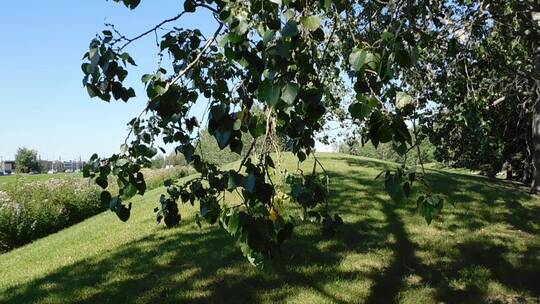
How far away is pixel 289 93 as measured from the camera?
1686mm

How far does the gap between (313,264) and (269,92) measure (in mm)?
5372

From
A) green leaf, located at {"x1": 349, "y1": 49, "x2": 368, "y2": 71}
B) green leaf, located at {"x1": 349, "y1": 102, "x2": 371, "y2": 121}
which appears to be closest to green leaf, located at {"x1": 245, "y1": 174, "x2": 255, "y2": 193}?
green leaf, located at {"x1": 349, "y1": 102, "x2": 371, "y2": 121}

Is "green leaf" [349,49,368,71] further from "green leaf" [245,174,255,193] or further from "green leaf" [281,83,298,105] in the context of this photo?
"green leaf" [245,174,255,193]

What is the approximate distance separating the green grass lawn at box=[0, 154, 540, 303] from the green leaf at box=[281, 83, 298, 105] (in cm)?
439

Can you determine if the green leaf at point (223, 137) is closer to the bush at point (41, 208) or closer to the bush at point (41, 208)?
the bush at point (41, 208)

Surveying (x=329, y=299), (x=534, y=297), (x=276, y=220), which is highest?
(x=276, y=220)

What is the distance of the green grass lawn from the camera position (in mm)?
5938

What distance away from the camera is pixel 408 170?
2596mm

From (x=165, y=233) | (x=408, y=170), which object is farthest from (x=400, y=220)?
(x=408, y=170)

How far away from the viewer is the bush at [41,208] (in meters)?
12.1

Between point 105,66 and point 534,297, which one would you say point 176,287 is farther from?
point 534,297

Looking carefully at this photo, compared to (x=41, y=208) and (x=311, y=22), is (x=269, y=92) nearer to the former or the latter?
(x=311, y=22)

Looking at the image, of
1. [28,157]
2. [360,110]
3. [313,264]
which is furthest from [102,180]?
[28,157]

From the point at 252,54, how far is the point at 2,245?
39.0 ft
